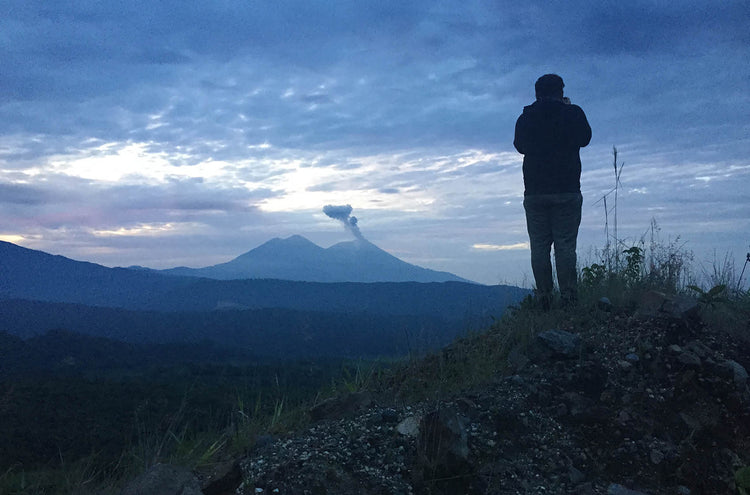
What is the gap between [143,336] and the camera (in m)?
57.1

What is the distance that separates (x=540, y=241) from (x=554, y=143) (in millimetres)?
1153

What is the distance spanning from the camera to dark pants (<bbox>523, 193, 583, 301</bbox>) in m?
6.26

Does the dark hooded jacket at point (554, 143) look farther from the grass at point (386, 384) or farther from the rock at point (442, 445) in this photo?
the rock at point (442, 445)

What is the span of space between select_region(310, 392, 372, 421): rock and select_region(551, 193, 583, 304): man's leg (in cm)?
296

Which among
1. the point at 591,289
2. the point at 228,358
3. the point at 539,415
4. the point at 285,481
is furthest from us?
the point at 228,358

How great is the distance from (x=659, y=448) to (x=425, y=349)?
2542mm

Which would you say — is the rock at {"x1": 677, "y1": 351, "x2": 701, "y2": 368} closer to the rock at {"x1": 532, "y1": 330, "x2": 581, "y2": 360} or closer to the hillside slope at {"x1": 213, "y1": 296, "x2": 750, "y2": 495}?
the hillside slope at {"x1": 213, "y1": 296, "x2": 750, "y2": 495}

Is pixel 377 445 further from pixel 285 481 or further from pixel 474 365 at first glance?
pixel 474 365

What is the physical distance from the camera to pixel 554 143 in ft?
20.7

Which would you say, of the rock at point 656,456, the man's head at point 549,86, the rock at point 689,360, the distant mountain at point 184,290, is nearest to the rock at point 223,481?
the rock at point 656,456

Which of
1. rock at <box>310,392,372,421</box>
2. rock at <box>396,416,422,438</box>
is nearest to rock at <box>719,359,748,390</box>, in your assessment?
rock at <box>396,416,422,438</box>

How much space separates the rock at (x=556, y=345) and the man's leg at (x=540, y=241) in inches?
65.7

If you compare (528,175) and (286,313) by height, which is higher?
(528,175)

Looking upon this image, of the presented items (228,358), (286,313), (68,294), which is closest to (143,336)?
(228,358)
